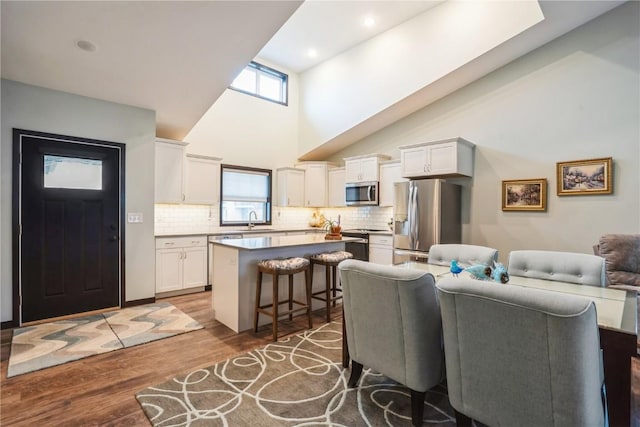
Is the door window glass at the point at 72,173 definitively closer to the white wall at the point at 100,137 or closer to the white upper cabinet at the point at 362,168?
the white wall at the point at 100,137

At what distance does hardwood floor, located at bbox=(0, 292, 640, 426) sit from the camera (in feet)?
6.25

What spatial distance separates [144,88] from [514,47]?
4.80m

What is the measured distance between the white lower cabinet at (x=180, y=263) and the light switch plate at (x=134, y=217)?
46cm

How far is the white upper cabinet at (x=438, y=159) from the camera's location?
4.61 metres

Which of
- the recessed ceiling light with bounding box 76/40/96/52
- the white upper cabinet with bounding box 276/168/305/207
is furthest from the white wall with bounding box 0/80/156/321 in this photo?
the white upper cabinet with bounding box 276/168/305/207

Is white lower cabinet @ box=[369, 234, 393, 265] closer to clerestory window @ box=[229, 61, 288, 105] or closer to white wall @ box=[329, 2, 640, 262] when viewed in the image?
white wall @ box=[329, 2, 640, 262]

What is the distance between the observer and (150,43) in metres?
2.77

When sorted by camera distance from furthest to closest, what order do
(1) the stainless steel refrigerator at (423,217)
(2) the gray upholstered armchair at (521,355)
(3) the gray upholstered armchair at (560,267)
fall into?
(1) the stainless steel refrigerator at (423,217) < (3) the gray upholstered armchair at (560,267) < (2) the gray upholstered armchair at (521,355)

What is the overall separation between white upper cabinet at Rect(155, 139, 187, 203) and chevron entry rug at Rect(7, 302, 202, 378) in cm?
172

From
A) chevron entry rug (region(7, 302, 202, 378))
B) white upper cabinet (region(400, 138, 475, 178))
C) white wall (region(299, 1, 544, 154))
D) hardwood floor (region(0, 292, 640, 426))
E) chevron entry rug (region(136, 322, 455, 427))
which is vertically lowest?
hardwood floor (region(0, 292, 640, 426))

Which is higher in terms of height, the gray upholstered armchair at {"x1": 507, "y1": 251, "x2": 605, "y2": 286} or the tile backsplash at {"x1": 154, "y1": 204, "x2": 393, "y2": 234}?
the tile backsplash at {"x1": 154, "y1": 204, "x2": 393, "y2": 234}

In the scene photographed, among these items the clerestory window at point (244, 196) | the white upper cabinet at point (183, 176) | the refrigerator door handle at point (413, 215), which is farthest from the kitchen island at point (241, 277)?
the clerestory window at point (244, 196)

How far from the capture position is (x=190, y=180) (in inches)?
204

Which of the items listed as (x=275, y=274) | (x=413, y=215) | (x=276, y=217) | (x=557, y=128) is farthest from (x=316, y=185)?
(x=557, y=128)
